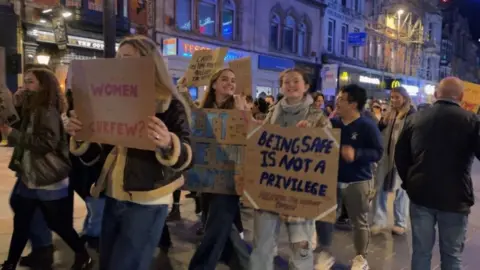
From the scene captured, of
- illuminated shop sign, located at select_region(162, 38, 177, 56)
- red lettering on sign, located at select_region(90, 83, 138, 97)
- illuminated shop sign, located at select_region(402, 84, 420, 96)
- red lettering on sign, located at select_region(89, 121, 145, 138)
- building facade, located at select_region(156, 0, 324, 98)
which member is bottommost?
red lettering on sign, located at select_region(89, 121, 145, 138)

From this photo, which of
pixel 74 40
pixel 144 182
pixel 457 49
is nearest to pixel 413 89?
pixel 457 49

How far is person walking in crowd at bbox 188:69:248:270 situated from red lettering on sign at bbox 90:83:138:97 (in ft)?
5.28

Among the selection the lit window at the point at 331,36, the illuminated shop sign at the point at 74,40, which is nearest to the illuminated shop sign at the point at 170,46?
the illuminated shop sign at the point at 74,40

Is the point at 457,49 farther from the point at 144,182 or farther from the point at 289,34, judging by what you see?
the point at 144,182

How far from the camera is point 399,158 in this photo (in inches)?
148

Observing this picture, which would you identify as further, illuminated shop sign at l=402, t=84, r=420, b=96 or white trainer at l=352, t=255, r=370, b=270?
illuminated shop sign at l=402, t=84, r=420, b=96

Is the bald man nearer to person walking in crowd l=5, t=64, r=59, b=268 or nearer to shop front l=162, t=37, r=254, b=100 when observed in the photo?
person walking in crowd l=5, t=64, r=59, b=268

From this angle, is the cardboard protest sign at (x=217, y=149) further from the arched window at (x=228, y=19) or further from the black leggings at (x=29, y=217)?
the arched window at (x=228, y=19)

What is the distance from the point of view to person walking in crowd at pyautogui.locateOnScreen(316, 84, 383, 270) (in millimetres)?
4238

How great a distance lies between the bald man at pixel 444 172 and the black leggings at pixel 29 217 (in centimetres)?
303

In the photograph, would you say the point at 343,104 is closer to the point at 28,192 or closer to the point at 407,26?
the point at 28,192

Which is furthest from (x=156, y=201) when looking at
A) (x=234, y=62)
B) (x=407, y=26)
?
(x=407, y=26)

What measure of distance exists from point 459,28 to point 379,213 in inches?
2159

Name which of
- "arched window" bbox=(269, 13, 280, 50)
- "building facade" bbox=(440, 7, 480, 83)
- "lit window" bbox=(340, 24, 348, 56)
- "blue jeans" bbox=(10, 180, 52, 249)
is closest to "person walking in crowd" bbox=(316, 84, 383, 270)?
"blue jeans" bbox=(10, 180, 52, 249)
